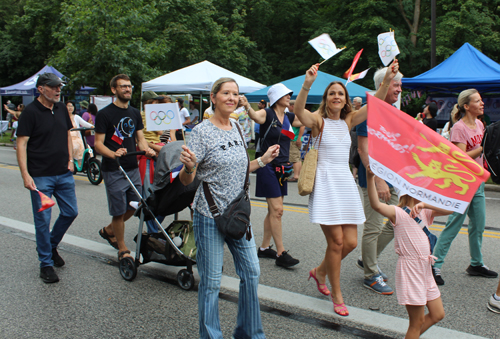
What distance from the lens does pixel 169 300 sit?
4.06 meters

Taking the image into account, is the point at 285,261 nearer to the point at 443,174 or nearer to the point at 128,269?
the point at 128,269

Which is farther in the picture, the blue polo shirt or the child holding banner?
the child holding banner

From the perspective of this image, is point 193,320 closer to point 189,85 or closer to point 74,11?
point 189,85

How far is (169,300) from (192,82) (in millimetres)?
11717

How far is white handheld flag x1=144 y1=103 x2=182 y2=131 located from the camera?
4633 mm

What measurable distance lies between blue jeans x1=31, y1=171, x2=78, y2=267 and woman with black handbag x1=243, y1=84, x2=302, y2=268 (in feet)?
6.52

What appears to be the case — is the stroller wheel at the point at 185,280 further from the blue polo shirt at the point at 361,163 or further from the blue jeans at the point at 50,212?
the blue polo shirt at the point at 361,163

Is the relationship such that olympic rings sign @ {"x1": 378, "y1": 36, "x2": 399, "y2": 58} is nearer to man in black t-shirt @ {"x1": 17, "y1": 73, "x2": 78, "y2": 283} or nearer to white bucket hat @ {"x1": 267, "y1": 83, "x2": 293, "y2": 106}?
white bucket hat @ {"x1": 267, "y1": 83, "x2": 293, "y2": 106}

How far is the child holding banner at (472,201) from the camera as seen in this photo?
4441mm

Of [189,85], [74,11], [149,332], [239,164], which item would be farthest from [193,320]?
[74,11]

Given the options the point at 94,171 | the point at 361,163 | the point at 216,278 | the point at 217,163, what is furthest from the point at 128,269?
the point at 94,171

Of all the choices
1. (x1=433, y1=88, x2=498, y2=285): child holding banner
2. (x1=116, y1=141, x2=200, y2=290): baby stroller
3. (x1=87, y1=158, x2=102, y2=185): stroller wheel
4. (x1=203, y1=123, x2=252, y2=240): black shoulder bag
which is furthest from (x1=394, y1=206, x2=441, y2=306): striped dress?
(x1=87, y1=158, x2=102, y2=185): stroller wheel

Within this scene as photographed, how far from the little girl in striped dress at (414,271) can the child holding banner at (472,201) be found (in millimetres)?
1555

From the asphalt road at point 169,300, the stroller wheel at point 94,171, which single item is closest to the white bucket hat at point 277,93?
the asphalt road at point 169,300
